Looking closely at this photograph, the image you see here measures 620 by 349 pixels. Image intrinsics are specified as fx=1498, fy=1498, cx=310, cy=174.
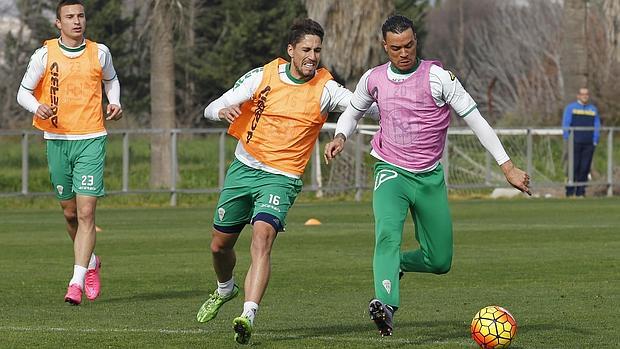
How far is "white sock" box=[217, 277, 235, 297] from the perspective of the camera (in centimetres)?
1084

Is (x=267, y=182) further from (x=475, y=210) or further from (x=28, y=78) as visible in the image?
(x=475, y=210)

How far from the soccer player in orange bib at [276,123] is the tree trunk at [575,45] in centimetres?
2569

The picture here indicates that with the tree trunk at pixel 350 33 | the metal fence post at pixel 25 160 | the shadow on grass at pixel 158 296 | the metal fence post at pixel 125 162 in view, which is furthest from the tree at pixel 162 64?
the shadow on grass at pixel 158 296

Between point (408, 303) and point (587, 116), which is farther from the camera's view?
point (587, 116)

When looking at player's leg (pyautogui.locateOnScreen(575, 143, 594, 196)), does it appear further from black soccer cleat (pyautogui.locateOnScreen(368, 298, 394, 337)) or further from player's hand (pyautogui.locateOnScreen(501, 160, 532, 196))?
black soccer cleat (pyautogui.locateOnScreen(368, 298, 394, 337))

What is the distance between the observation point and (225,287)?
10.9 meters

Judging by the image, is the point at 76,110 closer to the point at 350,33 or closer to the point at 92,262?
the point at 92,262

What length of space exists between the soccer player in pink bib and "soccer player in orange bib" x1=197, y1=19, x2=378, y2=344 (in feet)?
0.98

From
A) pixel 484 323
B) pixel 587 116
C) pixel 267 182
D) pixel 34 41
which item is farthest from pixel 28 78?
pixel 34 41

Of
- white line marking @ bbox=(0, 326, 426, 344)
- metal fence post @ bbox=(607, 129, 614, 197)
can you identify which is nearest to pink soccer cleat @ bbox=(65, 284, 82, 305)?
white line marking @ bbox=(0, 326, 426, 344)

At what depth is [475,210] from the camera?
26969mm

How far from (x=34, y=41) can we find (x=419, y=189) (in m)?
54.4

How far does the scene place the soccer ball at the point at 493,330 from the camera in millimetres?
9031

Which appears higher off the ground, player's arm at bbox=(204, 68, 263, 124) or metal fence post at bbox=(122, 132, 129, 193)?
player's arm at bbox=(204, 68, 263, 124)
